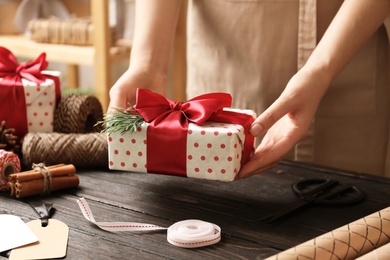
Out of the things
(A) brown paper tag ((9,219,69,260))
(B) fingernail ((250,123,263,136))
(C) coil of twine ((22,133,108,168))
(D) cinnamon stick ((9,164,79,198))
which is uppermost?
(B) fingernail ((250,123,263,136))

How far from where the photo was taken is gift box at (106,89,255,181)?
120cm

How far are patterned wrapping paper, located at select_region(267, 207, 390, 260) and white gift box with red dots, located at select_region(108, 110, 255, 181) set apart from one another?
0.29 m

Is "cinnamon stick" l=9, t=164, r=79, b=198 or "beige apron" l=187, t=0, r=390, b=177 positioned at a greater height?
"beige apron" l=187, t=0, r=390, b=177

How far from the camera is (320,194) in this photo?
129 centimetres

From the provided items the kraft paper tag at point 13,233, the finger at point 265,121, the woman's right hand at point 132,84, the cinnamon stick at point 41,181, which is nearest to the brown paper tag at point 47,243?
the kraft paper tag at point 13,233

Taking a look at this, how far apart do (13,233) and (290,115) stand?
1.90 feet

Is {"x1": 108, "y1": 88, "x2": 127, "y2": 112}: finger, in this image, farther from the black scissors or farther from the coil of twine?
the black scissors

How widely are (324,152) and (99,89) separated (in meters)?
1.45

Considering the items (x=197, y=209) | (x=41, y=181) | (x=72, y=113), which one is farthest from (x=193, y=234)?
(x=72, y=113)

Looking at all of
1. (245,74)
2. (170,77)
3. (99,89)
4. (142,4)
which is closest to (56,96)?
(142,4)

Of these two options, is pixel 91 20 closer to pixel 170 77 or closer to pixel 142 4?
pixel 170 77

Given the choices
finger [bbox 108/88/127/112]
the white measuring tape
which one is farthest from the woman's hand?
finger [bbox 108/88/127/112]

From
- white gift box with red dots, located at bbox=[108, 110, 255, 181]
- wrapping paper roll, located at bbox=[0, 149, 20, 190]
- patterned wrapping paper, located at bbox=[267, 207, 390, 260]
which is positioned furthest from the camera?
wrapping paper roll, located at bbox=[0, 149, 20, 190]

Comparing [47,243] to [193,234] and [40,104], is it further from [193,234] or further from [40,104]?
[40,104]
